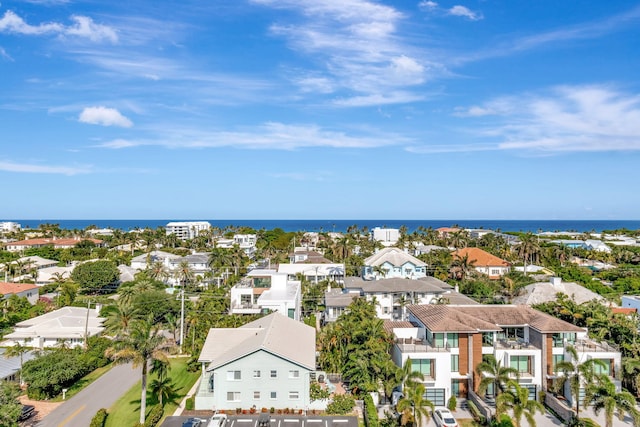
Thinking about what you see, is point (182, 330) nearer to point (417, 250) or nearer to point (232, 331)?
point (232, 331)

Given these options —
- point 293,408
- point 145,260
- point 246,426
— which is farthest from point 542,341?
point 145,260

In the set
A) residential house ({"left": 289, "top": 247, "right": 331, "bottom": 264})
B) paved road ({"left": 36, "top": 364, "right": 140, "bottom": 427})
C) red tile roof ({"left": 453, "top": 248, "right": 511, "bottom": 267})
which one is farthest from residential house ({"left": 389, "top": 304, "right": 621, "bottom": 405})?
residential house ({"left": 289, "top": 247, "right": 331, "bottom": 264})

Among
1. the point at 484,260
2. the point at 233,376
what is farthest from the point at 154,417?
the point at 484,260

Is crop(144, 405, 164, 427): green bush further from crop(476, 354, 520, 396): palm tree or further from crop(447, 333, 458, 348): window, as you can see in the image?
crop(476, 354, 520, 396): palm tree

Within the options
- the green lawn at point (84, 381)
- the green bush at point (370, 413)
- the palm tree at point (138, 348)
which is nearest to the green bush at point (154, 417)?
the palm tree at point (138, 348)

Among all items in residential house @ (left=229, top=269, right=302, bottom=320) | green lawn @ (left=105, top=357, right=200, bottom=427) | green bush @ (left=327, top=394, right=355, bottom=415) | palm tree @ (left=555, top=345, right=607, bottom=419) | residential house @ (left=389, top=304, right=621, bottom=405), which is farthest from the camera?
residential house @ (left=229, top=269, right=302, bottom=320)
